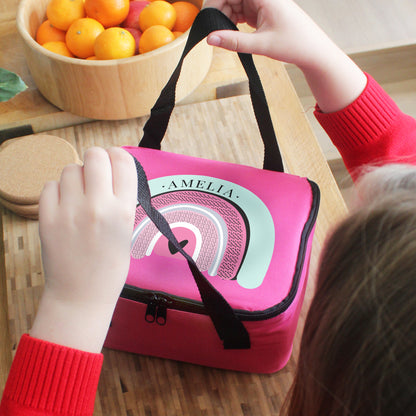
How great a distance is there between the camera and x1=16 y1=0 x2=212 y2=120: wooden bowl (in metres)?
0.72

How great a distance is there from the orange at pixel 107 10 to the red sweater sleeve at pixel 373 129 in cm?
40

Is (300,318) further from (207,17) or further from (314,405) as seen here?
(207,17)

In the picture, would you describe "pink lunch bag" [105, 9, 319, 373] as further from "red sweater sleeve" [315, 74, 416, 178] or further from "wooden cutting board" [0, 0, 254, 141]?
"wooden cutting board" [0, 0, 254, 141]

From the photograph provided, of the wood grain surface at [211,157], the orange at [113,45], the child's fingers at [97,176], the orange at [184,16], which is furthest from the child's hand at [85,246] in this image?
the orange at [184,16]

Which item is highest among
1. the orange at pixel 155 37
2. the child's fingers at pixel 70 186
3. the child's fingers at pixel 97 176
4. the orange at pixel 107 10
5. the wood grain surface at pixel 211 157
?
the orange at pixel 107 10

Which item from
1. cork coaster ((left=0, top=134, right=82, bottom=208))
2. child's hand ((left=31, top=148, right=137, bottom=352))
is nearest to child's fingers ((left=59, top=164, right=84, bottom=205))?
child's hand ((left=31, top=148, right=137, bottom=352))

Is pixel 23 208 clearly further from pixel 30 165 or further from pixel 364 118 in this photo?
pixel 364 118

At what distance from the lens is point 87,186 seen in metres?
0.45

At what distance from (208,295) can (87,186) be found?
0.57ft

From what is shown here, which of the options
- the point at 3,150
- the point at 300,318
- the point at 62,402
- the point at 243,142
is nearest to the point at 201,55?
the point at 243,142

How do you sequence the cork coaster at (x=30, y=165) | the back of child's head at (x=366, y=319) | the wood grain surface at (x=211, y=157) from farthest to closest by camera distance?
1. the cork coaster at (x=30, y=165)
2. the wood grain surface at (x=211, y=157)
3. the back of child's head at (x=366, y=319)

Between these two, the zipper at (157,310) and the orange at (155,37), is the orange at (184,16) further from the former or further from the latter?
the zipper at (157,310)

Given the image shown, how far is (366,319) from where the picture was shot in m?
0.33

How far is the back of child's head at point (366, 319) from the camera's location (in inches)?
12.3
